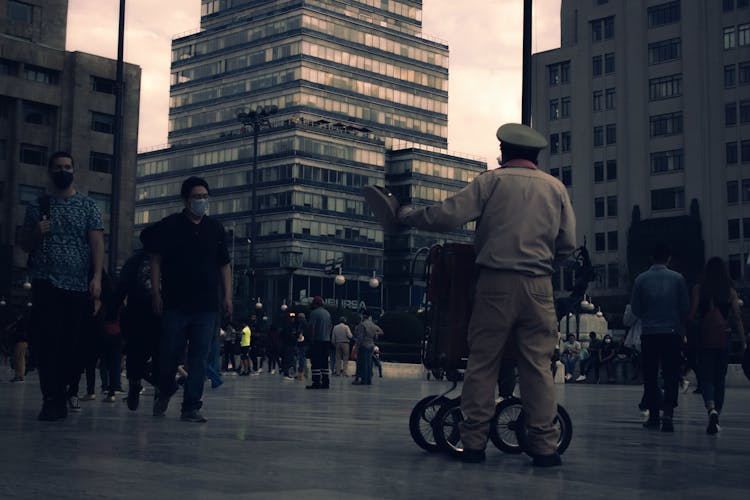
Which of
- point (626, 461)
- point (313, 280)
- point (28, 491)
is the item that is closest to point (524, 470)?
point (626, 461)

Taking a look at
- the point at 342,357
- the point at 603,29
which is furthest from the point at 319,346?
the point at 603,29

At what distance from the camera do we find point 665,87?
8138cm

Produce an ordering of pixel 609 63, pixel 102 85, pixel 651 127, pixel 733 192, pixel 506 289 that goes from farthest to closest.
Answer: pixel 609 63, pixel 651 127, pixel 733 192, pixel 102 85, pixel 506 289

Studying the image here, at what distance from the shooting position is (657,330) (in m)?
9.91

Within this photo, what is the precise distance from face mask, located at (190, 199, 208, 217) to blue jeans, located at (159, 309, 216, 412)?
81 centimetres

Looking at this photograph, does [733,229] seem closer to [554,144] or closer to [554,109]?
[554,144]

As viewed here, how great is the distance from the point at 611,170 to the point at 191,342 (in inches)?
3082

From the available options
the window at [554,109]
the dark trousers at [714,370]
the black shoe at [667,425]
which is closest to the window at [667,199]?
the window at [554,109]

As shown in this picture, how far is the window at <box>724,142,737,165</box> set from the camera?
7694cm

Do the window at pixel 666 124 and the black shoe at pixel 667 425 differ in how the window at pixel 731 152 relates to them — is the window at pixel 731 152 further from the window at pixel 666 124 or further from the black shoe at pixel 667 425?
the black shoe at pixel 667 425

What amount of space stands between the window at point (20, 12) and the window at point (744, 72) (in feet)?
159

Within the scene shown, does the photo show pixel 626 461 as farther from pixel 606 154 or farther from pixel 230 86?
pixel 230 86

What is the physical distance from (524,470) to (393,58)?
112702 millimetres

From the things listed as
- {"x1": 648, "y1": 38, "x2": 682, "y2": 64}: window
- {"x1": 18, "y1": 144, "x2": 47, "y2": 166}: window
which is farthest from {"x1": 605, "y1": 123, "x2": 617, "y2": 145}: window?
{"x1": 18, "y1": 144, "x2": 47, "y2": 166}: window
